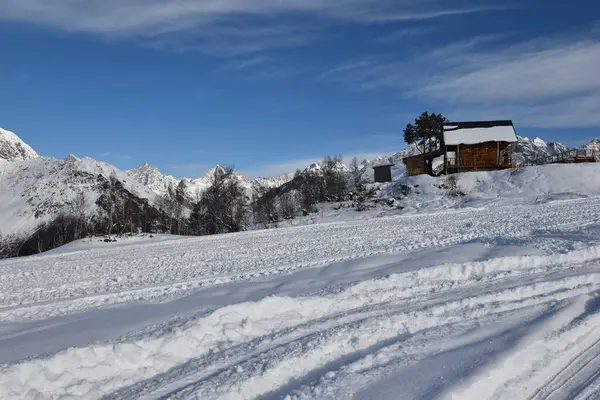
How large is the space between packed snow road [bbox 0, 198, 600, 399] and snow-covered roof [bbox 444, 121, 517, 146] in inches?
1316

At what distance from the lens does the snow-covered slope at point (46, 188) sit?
70.1 meters

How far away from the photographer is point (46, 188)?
270ft

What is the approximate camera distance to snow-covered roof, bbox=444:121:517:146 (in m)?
42.6

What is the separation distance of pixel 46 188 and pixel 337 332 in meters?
88.0

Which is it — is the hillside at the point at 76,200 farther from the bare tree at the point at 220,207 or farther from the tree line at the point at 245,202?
the bare tree at the point at 220,207

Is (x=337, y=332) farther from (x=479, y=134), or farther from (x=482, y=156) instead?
(x=479, y=134)

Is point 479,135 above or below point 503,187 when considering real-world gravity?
above

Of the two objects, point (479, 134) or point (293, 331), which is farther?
point (479, 134)

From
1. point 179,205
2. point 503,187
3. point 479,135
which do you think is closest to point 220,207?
point 179,205

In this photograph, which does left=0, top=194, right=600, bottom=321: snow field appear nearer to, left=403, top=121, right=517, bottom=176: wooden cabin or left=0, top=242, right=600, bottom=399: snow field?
left=0, top=242, right=600, bottom=399: snow field

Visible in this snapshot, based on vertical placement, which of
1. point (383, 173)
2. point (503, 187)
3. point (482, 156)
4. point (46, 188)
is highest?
point (46, 188)

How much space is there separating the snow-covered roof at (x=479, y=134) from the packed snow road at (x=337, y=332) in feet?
110

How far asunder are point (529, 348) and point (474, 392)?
1222mm

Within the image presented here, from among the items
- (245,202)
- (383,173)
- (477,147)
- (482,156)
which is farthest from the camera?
(383,173)
